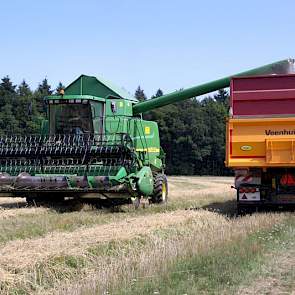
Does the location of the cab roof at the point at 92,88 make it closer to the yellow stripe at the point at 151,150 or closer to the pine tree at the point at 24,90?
the yellow stripe at the point at 151,150

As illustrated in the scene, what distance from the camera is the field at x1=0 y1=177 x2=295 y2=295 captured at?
5.22m

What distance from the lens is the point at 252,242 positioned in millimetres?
7312

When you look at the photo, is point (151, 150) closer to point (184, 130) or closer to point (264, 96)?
point (264, 96)

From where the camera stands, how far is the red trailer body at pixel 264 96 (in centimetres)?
1138

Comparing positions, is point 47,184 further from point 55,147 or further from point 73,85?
point 73,85

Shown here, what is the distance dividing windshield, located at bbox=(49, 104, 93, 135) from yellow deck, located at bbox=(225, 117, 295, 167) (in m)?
3.94

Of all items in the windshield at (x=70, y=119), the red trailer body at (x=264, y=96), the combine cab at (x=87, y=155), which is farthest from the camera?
the windshield at (x=70, y=119)

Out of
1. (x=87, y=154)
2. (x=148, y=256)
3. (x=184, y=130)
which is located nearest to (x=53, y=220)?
(x=87, y=154)

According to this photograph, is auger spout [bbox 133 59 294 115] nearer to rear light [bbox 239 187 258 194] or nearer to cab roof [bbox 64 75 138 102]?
cab roof [bbox 64 75 138 102]

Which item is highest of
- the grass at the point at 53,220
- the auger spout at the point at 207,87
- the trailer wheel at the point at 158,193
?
the auger spout at the point at 207,87

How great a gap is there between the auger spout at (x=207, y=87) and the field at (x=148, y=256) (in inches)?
246

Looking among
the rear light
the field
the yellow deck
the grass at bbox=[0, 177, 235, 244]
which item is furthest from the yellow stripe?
the field

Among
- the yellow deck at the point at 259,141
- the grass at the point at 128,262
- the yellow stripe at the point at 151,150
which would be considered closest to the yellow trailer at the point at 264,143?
the yellow deck at the point at 259,141

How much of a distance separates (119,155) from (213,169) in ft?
166
